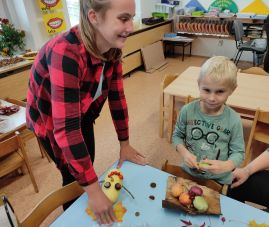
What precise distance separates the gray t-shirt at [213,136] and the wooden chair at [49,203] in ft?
1.78

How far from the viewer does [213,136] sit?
3.71 ft

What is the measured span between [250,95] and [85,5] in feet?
5.31

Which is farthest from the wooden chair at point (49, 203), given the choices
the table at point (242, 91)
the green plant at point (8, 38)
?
the green plant at point (8, 38)

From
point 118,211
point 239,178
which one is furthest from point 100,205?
point 239,178

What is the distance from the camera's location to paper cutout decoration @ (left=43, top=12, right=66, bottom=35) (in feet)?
9.81

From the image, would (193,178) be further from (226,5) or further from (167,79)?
(226,5)

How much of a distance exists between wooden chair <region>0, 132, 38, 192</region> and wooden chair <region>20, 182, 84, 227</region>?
77cm

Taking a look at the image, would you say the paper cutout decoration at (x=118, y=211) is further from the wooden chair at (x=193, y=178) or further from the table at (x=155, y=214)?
the wooden chair at (x=193, y=178)

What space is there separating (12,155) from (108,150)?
863mm

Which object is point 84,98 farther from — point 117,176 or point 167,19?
point 167,19

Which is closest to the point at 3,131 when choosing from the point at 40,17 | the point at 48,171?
the point at 48,171

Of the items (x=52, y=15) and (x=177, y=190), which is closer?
(x=177, y=190)

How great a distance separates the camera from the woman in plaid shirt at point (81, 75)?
72 cm

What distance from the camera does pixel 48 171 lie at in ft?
6.96
